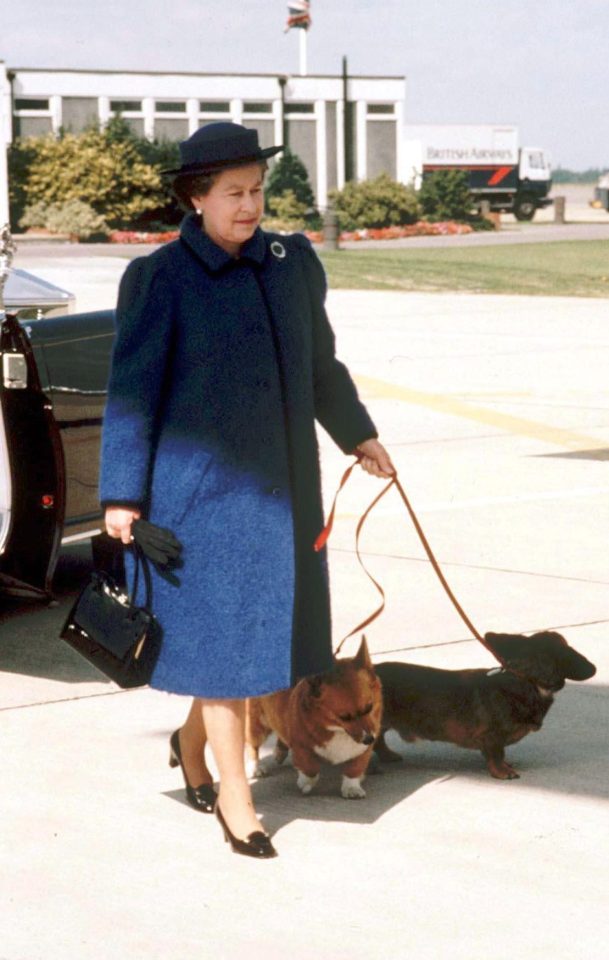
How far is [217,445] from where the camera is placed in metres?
4.14

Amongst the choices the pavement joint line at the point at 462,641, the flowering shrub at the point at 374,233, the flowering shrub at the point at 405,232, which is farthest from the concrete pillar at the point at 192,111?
the pavement joint line at the point at 462,641

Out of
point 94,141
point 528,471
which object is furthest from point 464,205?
point 528,471

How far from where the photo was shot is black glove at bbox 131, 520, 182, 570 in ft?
13.4

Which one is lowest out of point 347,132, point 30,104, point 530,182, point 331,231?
point 331,231

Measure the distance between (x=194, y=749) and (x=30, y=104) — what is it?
57.4 meters

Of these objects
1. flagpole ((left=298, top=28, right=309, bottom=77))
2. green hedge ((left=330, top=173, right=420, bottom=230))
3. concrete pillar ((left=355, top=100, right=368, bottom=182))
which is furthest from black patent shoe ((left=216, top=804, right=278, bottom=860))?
flagpole ((left=298, top=28, right=309, bottom=77))

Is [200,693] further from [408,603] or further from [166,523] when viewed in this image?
[408,603]

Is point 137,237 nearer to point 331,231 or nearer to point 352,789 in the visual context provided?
point 331,231

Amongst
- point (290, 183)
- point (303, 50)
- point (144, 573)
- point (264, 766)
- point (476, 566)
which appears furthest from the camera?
point (303, 50)

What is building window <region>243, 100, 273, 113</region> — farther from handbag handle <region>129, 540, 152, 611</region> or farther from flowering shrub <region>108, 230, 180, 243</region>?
handbag handle <region>129, 540, 152, 611</region>

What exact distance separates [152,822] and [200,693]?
0.52 meters

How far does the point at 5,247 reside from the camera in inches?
241

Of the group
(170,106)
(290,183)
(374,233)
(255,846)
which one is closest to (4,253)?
(255,846)

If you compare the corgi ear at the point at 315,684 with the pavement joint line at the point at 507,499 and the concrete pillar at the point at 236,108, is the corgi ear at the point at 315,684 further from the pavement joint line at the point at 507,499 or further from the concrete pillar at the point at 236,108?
the concrete pillar at the point at 236,108
